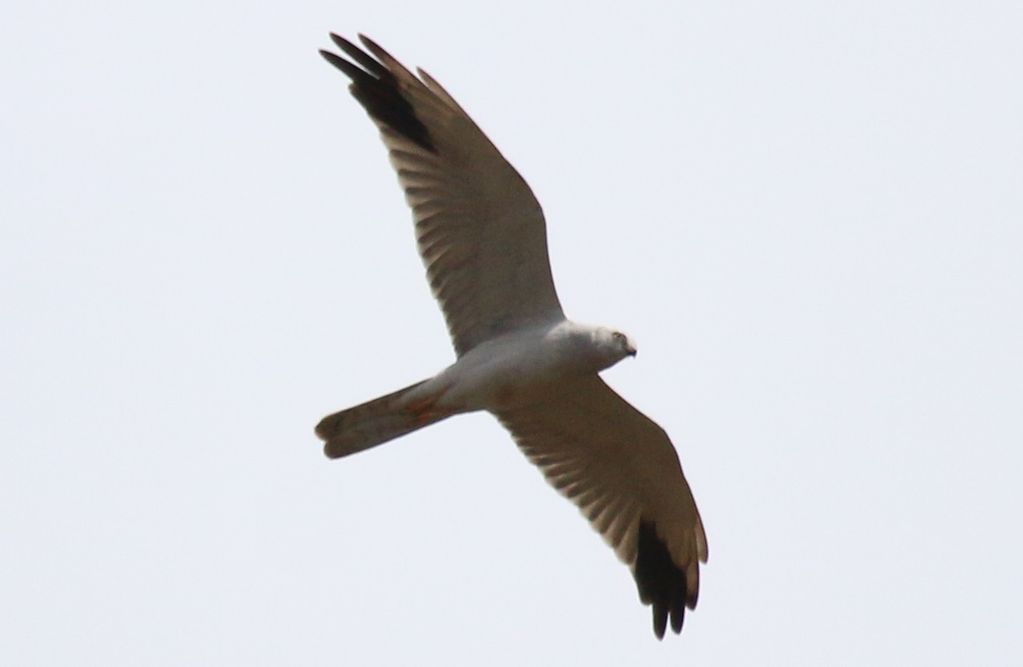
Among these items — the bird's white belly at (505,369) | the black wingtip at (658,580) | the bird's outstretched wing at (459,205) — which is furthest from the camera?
the black wingtip at (658,580)

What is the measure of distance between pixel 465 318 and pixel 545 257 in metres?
0.77

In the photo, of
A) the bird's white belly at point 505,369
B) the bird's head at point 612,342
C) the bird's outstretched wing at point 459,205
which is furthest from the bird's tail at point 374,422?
the bird's head at point 612,342

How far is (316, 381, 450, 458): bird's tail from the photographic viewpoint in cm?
1257

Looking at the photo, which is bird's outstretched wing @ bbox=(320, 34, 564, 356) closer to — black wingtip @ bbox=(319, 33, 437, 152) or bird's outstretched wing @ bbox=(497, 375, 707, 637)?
black wingtip @ bbox=(319, 33, 437, 152)

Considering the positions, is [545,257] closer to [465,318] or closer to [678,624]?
[465,318]

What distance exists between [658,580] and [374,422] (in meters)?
2.72

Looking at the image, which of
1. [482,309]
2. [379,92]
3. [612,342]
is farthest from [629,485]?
[379,92]

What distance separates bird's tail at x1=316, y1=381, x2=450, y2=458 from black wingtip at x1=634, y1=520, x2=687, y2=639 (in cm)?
214

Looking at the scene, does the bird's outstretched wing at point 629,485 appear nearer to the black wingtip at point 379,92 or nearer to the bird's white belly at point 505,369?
the bird's white belly at point 505,369

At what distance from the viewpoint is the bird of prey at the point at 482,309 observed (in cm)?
1212

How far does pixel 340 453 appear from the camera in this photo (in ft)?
41.9

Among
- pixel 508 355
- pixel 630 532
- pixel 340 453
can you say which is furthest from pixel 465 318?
pixel 630 532

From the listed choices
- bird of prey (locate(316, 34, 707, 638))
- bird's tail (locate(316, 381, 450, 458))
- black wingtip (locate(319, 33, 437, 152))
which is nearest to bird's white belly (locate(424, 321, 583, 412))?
bird of prey (locate(316, 34, 707, 638))

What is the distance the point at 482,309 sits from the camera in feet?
41.6
